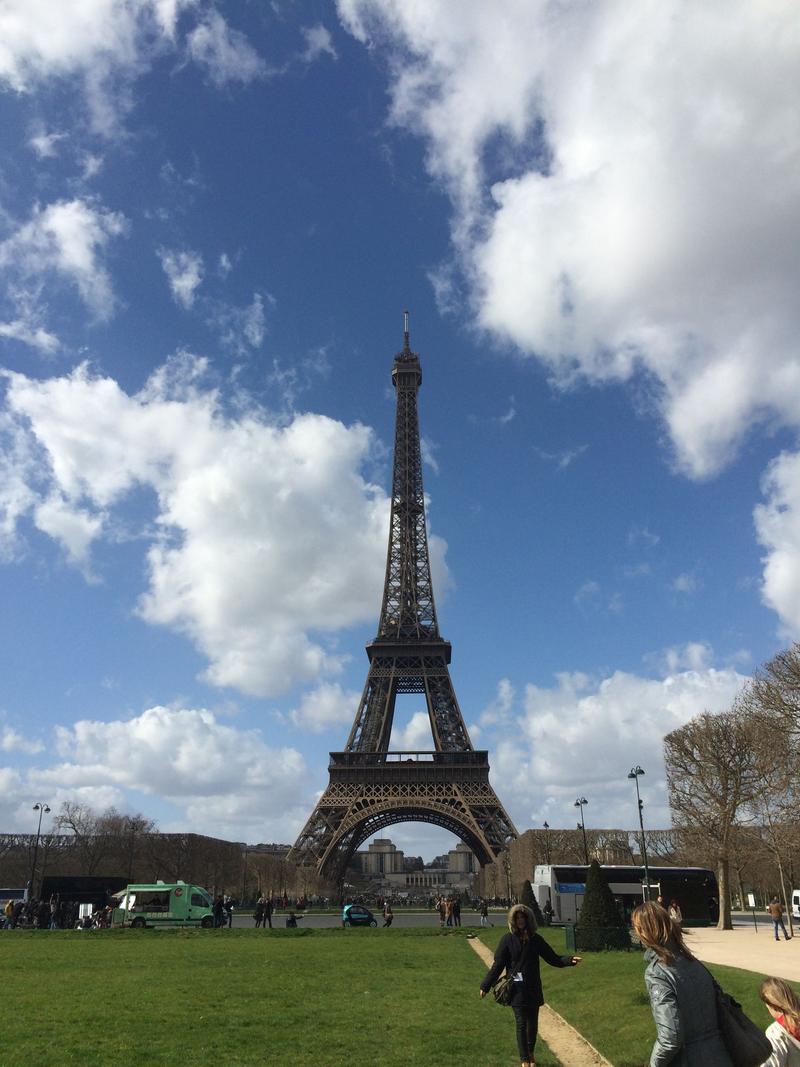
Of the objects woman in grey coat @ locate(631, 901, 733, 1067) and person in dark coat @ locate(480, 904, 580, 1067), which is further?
person in dark coat @ locate(480, 904, 580, 1067)

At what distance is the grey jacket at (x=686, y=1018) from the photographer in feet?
17.9

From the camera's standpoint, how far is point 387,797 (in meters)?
79.2

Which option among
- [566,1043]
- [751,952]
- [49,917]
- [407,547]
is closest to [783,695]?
[751,952]

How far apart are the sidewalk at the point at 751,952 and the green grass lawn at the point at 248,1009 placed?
564cm

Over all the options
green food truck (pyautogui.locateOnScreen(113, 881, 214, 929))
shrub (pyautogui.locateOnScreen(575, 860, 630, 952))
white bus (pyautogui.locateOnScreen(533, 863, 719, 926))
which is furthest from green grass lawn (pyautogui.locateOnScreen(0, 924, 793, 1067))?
white bus (pyautogui.locateOnScreen(533, 863, 719, 926))

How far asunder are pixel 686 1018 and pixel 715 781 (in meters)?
46.4

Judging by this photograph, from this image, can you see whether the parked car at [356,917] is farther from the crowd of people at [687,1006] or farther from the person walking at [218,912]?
the crowd of people at [687,1006]

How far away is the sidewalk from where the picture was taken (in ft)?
70.4

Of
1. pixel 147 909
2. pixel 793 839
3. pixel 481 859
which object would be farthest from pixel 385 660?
pixel 793 839

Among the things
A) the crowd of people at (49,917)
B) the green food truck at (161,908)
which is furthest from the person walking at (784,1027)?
the crowd of people at (49,917)

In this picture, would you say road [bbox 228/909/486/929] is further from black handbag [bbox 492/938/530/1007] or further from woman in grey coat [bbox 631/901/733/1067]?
woman in grey coat [bbox 631/901/733/1067]

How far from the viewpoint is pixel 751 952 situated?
92.7ft

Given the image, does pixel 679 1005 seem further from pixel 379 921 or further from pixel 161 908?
pixel 379 921

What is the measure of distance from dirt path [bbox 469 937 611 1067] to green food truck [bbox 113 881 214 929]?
3126 centimetres
